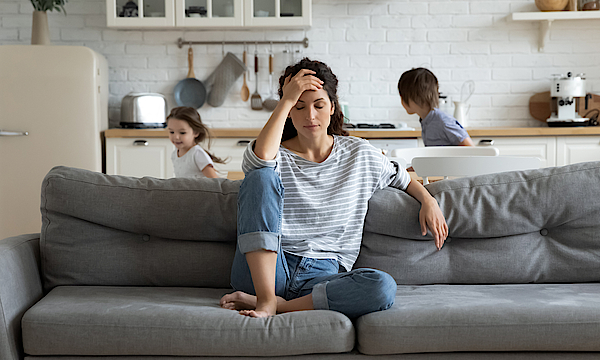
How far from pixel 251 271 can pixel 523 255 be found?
867mm

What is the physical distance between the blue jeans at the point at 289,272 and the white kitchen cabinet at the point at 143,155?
2257 mm

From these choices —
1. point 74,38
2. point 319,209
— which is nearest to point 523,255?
point 319,209

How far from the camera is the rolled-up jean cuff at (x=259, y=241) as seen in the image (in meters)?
1.41

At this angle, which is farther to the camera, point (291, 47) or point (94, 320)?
point (291, 47)

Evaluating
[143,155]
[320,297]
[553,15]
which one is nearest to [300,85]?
[320,297]

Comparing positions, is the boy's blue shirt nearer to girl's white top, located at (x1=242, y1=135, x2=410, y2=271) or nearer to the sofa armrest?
girl's white top, located at (x1=242, y1=135, x2=410, y2=271)

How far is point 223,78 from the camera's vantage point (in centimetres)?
412

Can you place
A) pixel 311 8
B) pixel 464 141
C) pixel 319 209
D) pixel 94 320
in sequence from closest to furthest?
pixel 94 320
pixel 319 209
pixel 464 141
pixel 311 8

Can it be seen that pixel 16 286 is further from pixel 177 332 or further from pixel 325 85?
pixel 325 85

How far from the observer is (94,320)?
4.37ft

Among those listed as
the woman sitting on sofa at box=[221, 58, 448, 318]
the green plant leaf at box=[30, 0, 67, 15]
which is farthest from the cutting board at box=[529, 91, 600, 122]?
the green plant leaf at box=[30, 0, 67, 15]

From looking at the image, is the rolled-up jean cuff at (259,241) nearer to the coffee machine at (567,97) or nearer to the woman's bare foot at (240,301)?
the woman's bare foot at (240,301)

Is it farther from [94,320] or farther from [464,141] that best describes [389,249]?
[464,141]

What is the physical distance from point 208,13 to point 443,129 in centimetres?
201
